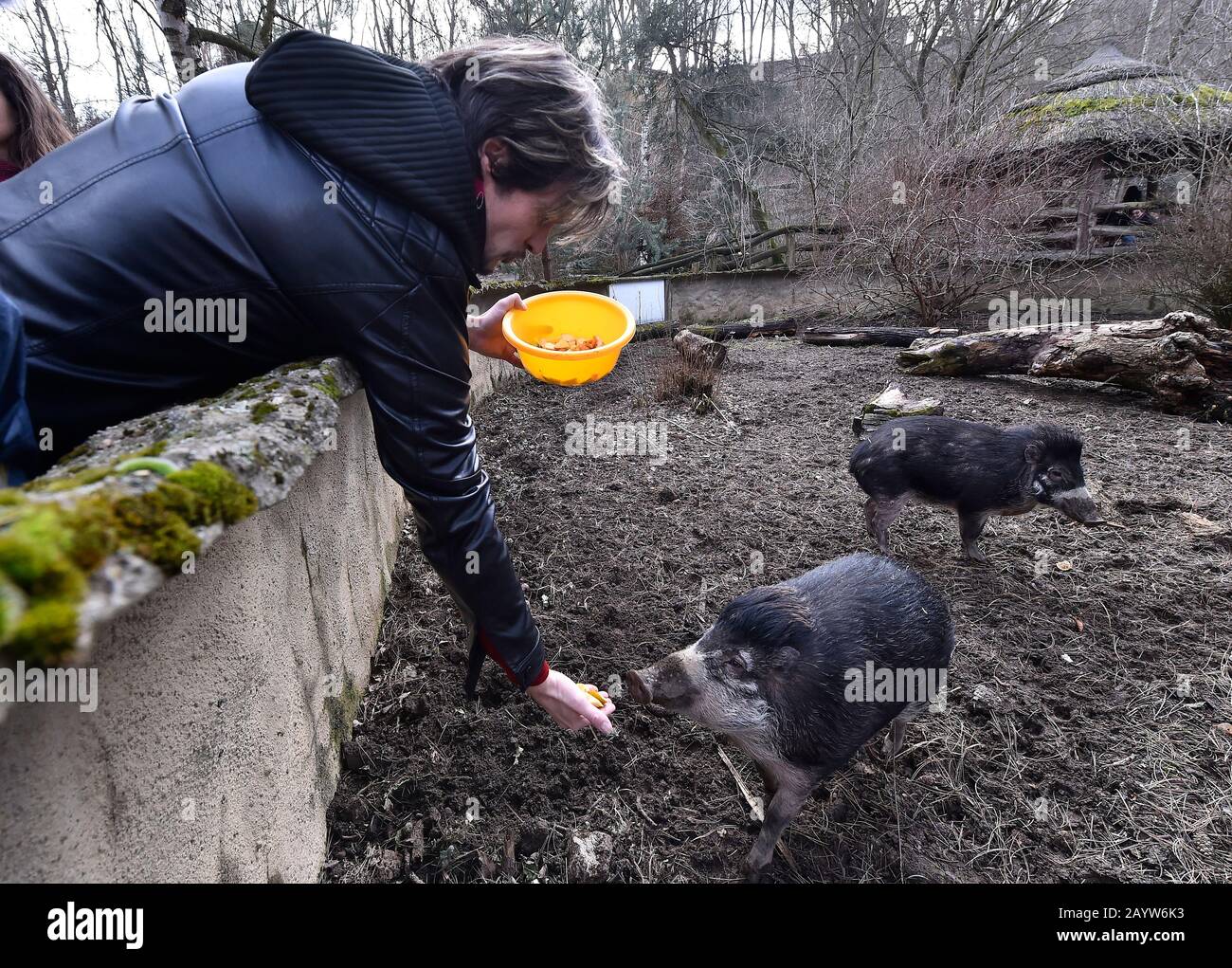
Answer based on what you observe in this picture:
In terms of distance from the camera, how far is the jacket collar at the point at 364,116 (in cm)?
139

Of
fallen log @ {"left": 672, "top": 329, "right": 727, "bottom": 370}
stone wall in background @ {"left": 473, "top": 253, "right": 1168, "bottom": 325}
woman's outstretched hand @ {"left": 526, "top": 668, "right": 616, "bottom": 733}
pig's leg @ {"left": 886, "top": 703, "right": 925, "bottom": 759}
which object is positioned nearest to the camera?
woman's outstretched hand @ {"left": 526, "top": 668, "right": 616, "bottom": 733}

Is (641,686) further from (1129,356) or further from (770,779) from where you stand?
(1129,356)

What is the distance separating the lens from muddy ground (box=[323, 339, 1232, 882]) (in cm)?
212

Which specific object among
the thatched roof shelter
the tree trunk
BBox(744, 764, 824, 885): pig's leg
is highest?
the thatched roof shelter

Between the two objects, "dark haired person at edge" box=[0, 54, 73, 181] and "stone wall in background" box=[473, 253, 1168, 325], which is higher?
"stone wall in background" box=[473, 253, 1168, 325]

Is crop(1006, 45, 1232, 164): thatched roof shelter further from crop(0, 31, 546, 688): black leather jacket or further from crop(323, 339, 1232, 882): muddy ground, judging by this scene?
crop(0, 31, 546, 688): black leather jacket

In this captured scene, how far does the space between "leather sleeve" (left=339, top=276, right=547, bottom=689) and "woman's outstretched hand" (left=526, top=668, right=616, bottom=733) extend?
0.14 metres

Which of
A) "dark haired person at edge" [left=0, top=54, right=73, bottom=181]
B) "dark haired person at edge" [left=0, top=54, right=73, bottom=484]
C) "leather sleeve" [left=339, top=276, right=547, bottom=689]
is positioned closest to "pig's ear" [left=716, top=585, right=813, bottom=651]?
"leather sleeve" [left=339, top=276, right=547, bottom=689]

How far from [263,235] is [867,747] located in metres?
2.68

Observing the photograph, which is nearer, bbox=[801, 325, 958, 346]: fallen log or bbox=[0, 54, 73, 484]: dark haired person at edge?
bbox=[0, 54, 73, 484]: dark haired person at edge

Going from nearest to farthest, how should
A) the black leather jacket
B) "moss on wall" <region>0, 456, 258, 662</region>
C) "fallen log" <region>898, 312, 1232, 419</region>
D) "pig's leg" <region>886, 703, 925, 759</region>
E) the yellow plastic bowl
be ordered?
"moss on wall" <region>0, 456, 258, 662</region>, the black leather jacket, "pig's leg" <region>886, 703, 925, 759</region>, the yellow plastic bowl, "fallen log" <region>898, 312, 1232, 419</region>

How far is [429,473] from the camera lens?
156cm

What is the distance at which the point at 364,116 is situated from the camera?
1.41 m

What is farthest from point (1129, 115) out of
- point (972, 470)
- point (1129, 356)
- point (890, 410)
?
point (972, 470)
